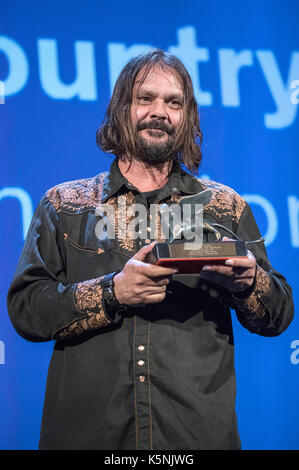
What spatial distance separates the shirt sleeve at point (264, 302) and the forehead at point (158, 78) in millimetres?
503

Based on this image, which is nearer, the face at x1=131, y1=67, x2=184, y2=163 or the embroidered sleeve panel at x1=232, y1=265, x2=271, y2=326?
the embroidered sleeve panel at x1=232, y1=265, x2=271, y2=326

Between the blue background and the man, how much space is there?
78 centimetres

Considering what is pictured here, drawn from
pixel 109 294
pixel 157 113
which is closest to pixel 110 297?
pixel 109 294

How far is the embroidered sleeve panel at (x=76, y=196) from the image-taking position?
1573 mm

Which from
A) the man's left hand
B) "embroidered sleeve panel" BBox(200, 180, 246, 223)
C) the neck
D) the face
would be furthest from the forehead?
the man's left hand

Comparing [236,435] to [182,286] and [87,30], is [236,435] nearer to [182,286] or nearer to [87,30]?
[182,286]

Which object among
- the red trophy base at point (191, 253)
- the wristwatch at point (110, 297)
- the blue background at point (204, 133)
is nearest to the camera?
the red trophy base at point (191, 253)

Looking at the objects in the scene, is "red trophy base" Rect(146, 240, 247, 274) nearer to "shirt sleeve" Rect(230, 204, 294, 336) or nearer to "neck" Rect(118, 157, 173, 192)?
"shirt sleeve" Rect(230, 204, 294, 336)

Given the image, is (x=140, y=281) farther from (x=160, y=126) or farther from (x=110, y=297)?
(x=160, y=126)

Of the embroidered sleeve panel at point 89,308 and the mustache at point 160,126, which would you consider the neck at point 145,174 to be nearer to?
the mustache at point 160,126

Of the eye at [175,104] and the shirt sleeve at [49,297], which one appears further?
the eye at [175,104]

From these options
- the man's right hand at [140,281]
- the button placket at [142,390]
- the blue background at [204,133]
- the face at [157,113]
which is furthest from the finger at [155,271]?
the blue background at [204,133]

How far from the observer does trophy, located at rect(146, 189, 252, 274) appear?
44.6 inches

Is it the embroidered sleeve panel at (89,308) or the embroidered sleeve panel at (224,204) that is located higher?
the embroidered sleeve panel at (224,204)
